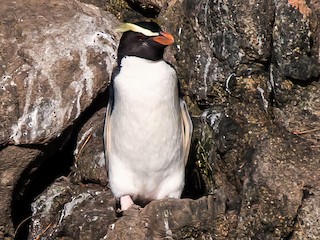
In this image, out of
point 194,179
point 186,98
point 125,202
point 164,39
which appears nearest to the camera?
point 164,39

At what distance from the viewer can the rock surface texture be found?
605 cm

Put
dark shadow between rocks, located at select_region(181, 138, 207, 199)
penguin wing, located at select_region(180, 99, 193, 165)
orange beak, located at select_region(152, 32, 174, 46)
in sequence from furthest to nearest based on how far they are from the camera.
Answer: dark shadow between rocks, located at select_region(181, 138, 207, 199) < penguin wing, located at select_region(180, 99, 193, 165) < orange beak, located at select_region(152, 32, 174, 46)

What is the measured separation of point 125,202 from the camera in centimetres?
614

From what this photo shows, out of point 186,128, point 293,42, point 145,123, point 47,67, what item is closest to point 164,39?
point 145,123

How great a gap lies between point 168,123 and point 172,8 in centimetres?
147

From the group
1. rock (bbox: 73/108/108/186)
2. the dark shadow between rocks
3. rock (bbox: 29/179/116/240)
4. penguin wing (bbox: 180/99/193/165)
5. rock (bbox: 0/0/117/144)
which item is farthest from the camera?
rock (bbox: 73/108/108/186)

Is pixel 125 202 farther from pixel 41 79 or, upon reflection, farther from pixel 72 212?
pixel 41 79

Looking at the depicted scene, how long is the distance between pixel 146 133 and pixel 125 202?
1.81 feet

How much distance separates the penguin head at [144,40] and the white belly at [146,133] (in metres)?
0.05

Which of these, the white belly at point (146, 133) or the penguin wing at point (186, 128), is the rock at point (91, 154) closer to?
the white belly at point (146, 133)

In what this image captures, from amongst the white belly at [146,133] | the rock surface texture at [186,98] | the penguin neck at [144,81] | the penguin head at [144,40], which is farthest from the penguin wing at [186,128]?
the penguin head at [144,40]

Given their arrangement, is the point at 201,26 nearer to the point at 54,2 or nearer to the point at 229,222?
the point at 54,2

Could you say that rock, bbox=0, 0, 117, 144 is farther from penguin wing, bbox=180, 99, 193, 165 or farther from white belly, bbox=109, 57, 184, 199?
penguin wing, bbox=180, 99, 193, 165

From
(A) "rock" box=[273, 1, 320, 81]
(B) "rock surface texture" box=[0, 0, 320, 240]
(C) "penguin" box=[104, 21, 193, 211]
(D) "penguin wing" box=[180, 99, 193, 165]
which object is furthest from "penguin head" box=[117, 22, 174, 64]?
(A) "rock" box=[273, 1, 320, 81]
